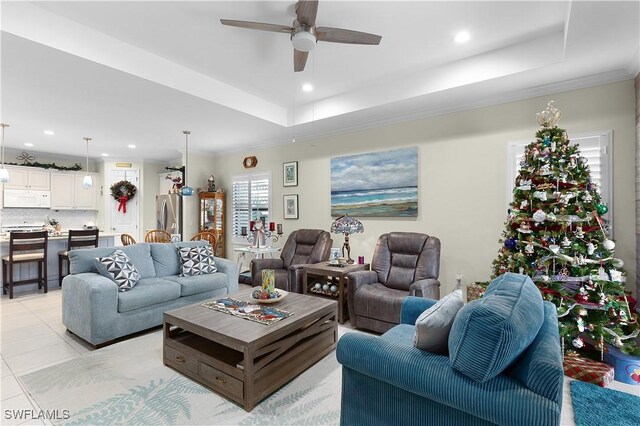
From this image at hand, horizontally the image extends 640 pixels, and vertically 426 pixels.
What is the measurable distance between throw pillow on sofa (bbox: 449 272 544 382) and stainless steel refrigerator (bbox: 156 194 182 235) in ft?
21.6

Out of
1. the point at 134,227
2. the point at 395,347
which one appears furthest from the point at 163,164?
the point at 395,347

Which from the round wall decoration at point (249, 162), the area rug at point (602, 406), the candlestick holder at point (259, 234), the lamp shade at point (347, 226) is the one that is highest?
the round wall decoration at point (249, 162)

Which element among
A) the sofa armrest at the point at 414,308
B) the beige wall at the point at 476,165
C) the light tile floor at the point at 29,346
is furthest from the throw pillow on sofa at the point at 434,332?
the beige wall at the point at 476,165

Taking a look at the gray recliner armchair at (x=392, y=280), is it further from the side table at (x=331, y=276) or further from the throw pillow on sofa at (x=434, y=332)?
the throw pillow on sofa at (x=434, y=332)

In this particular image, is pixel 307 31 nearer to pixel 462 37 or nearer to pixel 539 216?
pixel 462 37

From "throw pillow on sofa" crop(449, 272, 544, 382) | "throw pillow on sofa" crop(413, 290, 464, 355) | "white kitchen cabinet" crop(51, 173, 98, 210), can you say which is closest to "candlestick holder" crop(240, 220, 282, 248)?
"throw pillow on sofa" crop(413, 290, 464, 355)

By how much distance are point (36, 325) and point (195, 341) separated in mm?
2432

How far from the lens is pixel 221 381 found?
2238 mm

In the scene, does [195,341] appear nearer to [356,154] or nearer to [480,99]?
[356,154]

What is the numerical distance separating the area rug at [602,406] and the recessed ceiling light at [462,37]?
306 centimetres

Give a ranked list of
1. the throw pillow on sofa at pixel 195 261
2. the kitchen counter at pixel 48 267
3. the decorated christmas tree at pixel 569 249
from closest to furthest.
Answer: the decorated christmas tree at pixel 569 249 < the throw pillow on sofa at pixel 195 261 < the kitchen counter at pixel 48 267

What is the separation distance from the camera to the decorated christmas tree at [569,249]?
8.38ft

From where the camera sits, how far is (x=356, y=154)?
188 inches

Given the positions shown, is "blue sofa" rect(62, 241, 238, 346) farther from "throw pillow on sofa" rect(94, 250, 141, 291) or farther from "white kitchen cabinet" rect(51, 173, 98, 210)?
"white kitchen cabinet" rect(51, 173, 98, 210)
